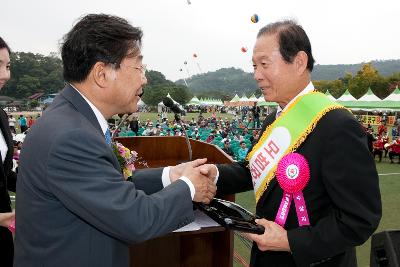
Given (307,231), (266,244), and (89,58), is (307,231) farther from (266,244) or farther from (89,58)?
(89,58)

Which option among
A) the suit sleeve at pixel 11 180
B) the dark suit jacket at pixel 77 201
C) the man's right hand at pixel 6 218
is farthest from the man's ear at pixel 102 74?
the suit sleeve at pixel 11 180

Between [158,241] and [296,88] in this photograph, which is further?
[158,241]

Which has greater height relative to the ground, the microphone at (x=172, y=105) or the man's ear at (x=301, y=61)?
the man's ear at (x=301, y=61)

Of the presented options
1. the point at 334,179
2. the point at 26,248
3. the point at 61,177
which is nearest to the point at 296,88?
the point at 334,179

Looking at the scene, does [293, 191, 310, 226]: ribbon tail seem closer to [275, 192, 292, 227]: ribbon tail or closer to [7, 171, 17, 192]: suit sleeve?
[275, 192, 292, 227]: ribbon tail

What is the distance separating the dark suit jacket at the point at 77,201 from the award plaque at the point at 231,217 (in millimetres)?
211

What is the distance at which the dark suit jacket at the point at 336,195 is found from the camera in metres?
1.62

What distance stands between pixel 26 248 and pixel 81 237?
10.2 inches

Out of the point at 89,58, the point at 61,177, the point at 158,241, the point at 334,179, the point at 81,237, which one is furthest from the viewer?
the point at 158,241

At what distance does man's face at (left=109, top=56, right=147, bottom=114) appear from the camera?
1.58 metres

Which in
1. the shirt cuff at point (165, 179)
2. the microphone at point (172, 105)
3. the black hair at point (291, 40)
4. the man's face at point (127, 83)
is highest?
the black hair at point (291, 40)

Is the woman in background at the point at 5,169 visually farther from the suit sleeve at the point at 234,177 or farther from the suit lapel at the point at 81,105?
the suit sleeve at the point at 234,177

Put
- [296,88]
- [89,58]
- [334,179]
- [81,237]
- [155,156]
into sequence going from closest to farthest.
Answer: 1. [81,237]
2. [89,58]
3. [334,179]
4. [296,88]
5. [155,156]

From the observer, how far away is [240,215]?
181cm
